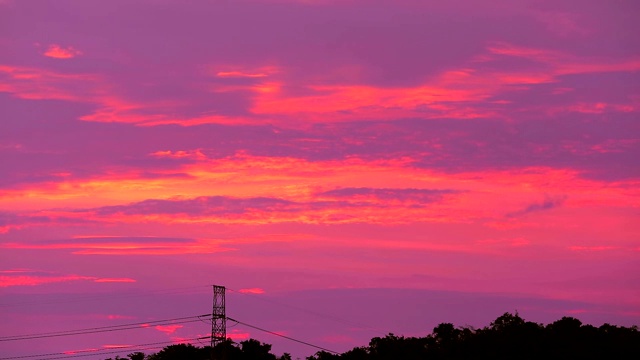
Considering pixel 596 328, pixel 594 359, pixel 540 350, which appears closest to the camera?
pixel 594 359

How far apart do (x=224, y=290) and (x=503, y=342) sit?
45279mm

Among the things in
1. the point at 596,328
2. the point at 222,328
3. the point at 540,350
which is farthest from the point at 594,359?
the point at 222,328

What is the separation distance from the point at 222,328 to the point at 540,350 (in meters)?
48.0

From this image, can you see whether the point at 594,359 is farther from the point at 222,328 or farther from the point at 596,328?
the point at 222,328

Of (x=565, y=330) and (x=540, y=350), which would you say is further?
(x=565, y=330)

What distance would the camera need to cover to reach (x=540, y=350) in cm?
18162

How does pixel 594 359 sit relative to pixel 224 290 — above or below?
below

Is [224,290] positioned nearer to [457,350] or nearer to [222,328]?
[222,328]

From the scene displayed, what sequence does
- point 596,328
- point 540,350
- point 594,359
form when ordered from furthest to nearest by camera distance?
point 596,328, point 540,350, point 594,359

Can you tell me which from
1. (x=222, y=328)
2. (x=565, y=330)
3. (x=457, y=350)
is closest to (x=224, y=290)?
(x=222, y=328)

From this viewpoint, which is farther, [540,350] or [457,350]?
[457,350]

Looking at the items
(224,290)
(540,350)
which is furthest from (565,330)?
(224,290)

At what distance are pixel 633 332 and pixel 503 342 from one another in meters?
20.4

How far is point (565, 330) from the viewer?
198 meters
